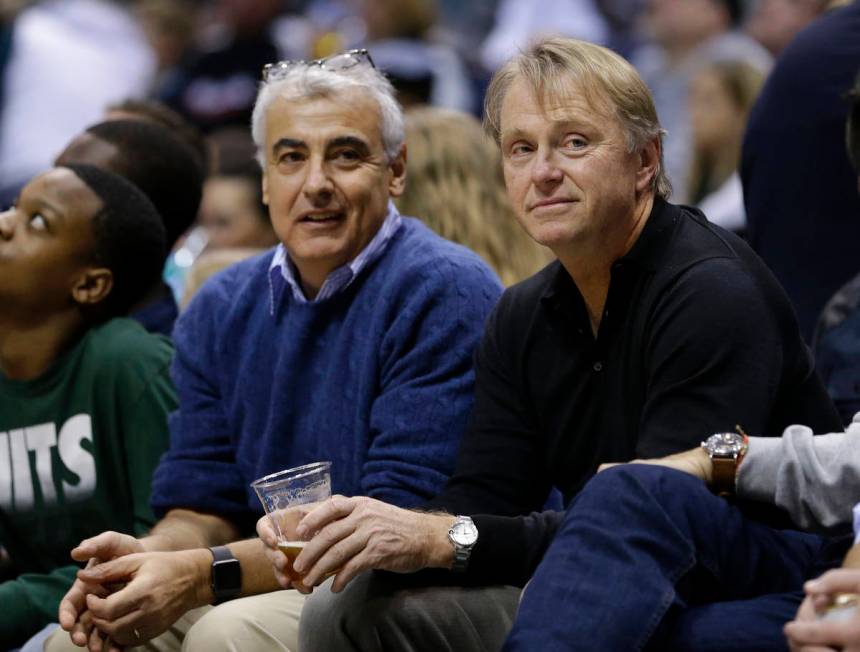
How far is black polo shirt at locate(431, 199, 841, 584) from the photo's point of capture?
2699 millimetres

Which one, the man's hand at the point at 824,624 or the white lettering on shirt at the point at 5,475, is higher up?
the man's hand at the point at 824,624

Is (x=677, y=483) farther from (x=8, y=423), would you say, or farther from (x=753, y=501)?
(x=8, y=423)

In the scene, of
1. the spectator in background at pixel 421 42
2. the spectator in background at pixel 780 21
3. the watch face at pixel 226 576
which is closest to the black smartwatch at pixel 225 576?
A: the watch face at pixel 226 576

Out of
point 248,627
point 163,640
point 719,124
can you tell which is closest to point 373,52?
point 719,124

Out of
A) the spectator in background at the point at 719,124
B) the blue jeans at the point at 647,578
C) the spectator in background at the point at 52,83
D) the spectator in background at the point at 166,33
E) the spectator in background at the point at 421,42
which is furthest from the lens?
the spectator in background at the point at 166,33

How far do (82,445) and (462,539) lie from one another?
51.3 inches

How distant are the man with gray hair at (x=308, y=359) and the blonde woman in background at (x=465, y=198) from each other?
2.08 feet

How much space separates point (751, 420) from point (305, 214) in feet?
3.88

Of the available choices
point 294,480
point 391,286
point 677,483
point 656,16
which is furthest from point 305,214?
point 656,16

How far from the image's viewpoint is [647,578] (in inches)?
93.1

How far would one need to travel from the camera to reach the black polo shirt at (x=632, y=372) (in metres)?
2.70

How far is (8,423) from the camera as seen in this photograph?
383 cm

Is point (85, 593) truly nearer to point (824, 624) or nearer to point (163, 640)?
point (163, 640)

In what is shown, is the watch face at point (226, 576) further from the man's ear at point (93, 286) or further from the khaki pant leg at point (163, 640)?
the man's ear at point (93, 286)
